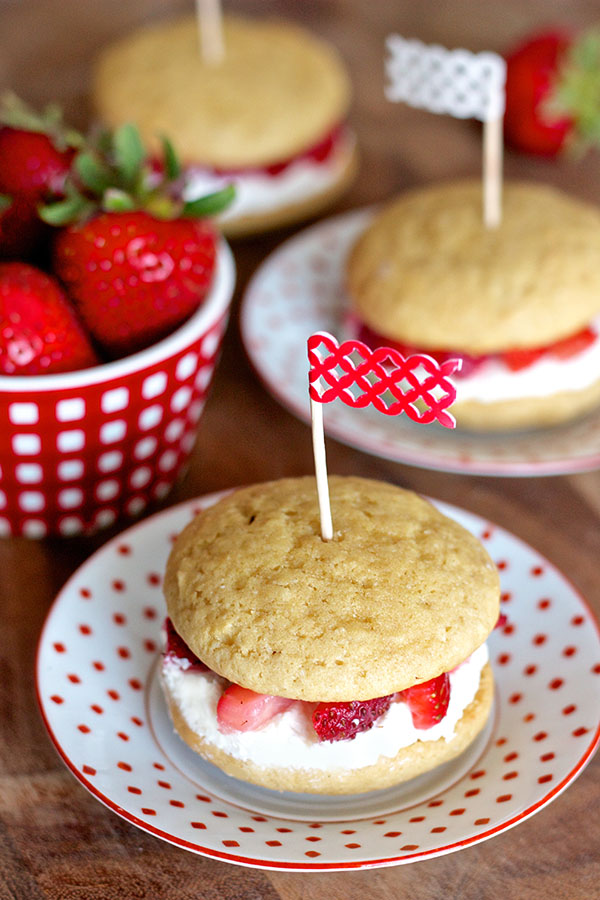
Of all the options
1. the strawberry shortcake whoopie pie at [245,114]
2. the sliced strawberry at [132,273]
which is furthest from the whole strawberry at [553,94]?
the sliced strawberry at [132,273]

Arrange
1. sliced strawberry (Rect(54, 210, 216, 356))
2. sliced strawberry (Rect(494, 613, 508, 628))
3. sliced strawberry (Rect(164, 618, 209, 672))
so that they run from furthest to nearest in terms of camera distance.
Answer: sliced strawberry (Rect(54, 210, 216, 356)) < sliced strawberry (Rect(494, 613, 508, 628)) < sliced strawberry (Rect(164, 618, 209, 672))

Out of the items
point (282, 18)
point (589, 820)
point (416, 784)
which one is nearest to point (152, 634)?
point (416, 784)

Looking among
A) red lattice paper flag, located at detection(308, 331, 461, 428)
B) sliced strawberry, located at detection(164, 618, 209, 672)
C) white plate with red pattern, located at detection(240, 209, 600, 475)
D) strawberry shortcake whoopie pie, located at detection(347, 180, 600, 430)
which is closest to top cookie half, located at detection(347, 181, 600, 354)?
strawberry shortcake whoopie pie, located at detection(347, 180, 600, 430)

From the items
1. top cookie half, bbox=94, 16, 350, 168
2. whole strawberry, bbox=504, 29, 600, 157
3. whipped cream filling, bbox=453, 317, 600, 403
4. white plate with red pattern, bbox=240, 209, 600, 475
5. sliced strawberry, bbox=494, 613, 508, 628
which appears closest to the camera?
sliced strawberry, bbox=494, 613, 508, 628

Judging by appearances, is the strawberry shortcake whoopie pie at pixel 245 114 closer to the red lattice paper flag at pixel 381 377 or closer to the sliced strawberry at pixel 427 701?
the red lattice paper flag at pixel 381 377

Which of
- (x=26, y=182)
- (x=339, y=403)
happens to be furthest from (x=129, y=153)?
(x=339, y=403)

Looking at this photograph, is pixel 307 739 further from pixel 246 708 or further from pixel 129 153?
pixel 129 153

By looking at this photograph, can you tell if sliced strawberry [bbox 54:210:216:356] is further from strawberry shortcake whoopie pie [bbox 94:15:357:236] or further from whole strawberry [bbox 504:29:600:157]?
whole strawberry [bbox 504:29:600:157]
